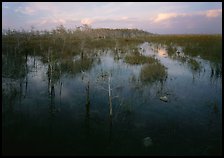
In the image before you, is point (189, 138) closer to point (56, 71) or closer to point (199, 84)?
point (199, 84)

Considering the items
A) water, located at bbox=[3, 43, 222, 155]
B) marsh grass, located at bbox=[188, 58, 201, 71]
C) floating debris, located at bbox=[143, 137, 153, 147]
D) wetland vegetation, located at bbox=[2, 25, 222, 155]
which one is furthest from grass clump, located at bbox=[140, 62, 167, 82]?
floating debris, located at bbox=[143, 137, 153, 147]

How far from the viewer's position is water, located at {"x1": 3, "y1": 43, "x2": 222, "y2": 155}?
12133 millimetres

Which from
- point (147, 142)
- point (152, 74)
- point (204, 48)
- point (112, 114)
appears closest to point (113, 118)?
point (112, 114)

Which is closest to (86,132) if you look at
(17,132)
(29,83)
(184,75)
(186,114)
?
(17,132)

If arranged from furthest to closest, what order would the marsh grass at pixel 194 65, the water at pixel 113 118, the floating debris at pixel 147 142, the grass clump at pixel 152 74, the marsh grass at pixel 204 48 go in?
the marsh grass at pixel 204 48 → the marsh grass at pixel 194 65 → the grass clump at pixel 152 74 → the floating debris at pixel 147 142 → the water at pixel 113 118

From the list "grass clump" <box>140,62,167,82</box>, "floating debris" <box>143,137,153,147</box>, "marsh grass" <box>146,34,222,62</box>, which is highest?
"marsh grass" <box>146,34,222,62</box>

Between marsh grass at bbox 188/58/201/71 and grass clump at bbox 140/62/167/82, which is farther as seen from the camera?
marsh grass at bbox 188/58/201/71

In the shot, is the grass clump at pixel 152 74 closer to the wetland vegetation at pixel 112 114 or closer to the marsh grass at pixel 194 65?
the wetland vegetation at pixel 112 114

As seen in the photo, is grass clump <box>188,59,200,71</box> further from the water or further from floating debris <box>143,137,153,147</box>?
floating debris <box>143,137,153,147</box>

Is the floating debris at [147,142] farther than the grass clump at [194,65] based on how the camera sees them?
No

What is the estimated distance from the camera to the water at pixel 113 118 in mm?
12133

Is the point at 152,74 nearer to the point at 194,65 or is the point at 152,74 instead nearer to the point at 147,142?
the point at 194,65

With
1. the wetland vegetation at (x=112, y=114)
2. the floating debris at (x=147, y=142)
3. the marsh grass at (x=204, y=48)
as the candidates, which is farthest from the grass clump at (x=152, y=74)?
the floating debris at (x=147, y=142)

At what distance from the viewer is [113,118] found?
595 inches
